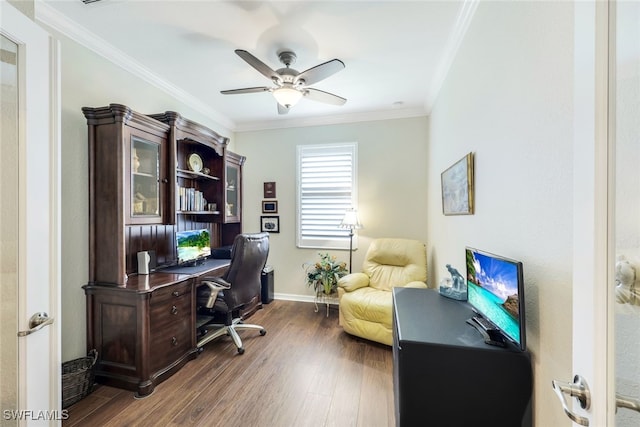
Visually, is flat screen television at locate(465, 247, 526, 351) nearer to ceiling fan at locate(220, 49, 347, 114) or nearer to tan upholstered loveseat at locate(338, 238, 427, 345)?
tan upholstered loveseat at locate(338, 238, 427, 345)

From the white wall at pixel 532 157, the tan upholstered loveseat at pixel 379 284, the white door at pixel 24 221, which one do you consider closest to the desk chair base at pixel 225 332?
the tan upholstered loveseat at pixel 379 284

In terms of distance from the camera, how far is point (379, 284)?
310 cm

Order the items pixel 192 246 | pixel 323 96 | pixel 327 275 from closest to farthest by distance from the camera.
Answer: pixel 323 96
pixel 192 246
pixel 327 275

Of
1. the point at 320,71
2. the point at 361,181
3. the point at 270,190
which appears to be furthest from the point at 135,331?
the point at 361,181

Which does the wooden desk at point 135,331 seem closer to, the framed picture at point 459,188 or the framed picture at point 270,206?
the framed picture at point 270,206

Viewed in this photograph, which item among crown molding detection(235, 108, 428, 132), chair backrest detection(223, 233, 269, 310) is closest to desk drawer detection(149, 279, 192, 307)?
chair backrest detection(223, 233, 269, 310)

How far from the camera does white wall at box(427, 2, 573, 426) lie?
854 mm

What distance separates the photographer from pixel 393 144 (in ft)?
11.9

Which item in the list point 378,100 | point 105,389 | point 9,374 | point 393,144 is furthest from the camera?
point 393,144

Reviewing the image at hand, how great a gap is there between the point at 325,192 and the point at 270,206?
0.91 metres

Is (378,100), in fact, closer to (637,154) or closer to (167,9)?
(167,9)

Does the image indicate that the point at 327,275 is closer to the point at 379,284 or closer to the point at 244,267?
the point at 379,284

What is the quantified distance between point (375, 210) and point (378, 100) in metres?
1.45

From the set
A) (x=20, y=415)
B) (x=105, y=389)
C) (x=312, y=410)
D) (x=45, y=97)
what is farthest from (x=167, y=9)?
(x=312, y=410)
